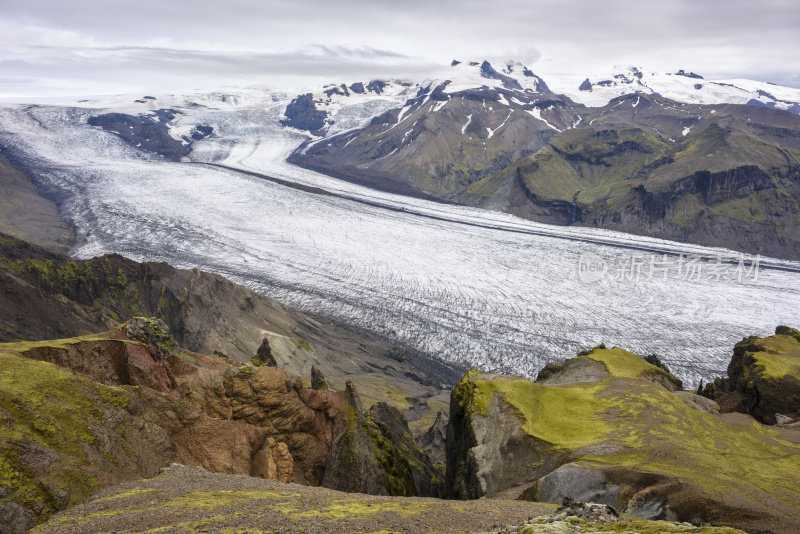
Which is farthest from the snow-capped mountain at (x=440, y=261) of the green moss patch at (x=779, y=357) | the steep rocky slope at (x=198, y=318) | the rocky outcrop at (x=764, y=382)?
the green moss patch at (x=779, y=357)

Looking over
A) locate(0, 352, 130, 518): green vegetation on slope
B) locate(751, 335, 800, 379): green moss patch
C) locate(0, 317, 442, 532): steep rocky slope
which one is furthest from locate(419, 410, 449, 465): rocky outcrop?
locate(0, 352, 130, 518): green vegetation on slope

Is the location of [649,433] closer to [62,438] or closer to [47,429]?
[62,438]

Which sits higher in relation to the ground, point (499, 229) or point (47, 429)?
point (499, 229)

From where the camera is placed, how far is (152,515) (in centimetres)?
1296

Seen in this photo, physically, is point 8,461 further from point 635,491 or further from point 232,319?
point 232,319

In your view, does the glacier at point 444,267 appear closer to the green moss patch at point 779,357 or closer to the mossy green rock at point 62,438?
the green moss patch at point 779,357

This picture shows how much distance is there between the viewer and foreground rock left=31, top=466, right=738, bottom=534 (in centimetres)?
1238

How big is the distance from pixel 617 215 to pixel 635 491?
160219 millimetres

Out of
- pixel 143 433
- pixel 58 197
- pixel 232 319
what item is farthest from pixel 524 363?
pixel 58 197

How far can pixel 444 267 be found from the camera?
10319 cm

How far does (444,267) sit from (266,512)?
90.6 meters

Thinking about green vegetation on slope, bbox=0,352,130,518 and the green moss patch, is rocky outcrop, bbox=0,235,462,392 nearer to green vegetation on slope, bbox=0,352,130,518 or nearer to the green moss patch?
green vegetation on slope, bbox=0,352,130,518

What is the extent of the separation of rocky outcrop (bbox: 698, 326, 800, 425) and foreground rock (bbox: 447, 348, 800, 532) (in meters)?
5.81

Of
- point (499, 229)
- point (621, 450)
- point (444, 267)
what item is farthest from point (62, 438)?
point (499, 229)
